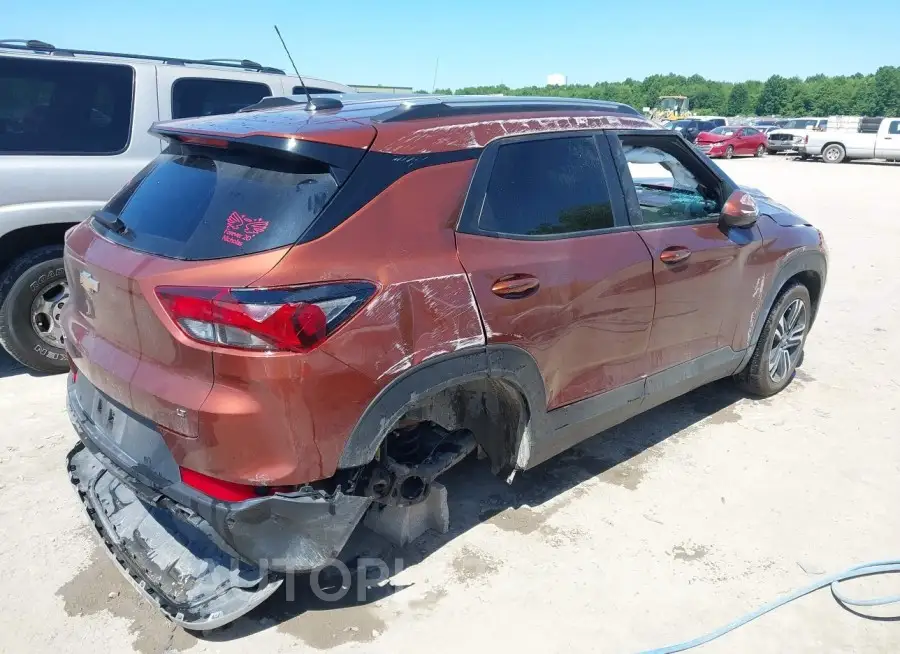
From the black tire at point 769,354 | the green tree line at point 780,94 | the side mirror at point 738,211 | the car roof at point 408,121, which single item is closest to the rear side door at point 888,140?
the black tire at point 769,354

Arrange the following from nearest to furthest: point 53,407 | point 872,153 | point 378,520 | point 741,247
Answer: point 378,520, point 741,247, point 53,407, point 872,153

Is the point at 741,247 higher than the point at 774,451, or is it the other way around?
the point at 741,247

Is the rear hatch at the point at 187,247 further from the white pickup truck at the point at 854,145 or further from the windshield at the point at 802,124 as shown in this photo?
the windshield at the point at 802,124

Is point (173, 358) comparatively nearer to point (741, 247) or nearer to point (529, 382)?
point (529, 382)

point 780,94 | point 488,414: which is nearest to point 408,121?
point 488,414

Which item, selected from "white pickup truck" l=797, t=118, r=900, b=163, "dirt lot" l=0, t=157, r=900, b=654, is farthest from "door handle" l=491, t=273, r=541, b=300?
"white pickup truck" l=797, t=118, r=900, b=163

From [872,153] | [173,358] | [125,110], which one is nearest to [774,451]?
A: [173,358]

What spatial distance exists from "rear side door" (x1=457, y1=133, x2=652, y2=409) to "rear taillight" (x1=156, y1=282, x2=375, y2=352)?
651mm

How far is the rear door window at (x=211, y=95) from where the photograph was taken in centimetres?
514

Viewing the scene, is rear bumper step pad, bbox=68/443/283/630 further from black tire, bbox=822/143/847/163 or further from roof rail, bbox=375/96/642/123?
black tire, bbox=822/143/847/163

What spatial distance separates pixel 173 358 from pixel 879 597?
9.52 ft

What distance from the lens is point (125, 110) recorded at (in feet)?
16.0

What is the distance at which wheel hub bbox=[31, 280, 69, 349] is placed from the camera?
15.2 feet

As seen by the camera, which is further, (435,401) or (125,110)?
(125,110)
